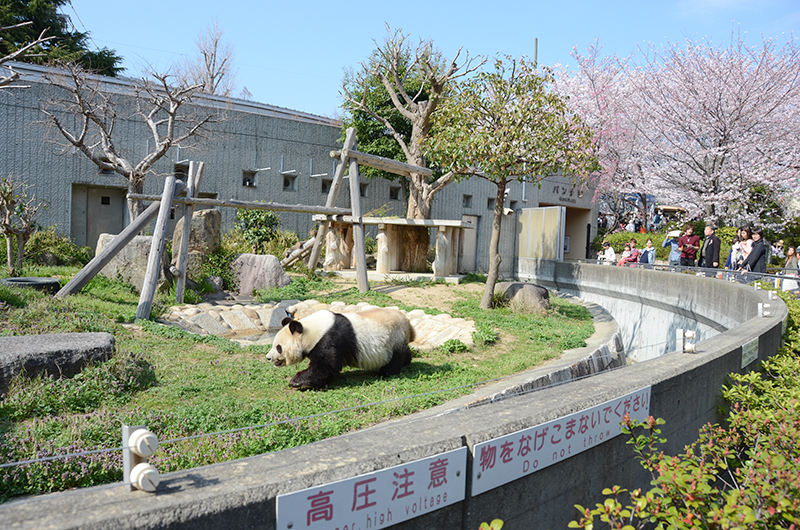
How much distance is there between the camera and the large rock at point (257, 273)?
44.0 feet

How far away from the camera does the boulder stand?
1188cm

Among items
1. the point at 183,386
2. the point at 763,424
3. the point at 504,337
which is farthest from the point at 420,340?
the point at 763,424

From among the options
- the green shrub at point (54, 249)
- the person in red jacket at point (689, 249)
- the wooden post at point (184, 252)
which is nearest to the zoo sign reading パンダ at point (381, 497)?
the wooden post at point (184, 252)

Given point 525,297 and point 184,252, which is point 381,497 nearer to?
point 184,252

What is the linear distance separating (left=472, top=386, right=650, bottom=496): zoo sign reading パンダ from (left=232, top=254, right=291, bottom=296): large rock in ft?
35.7

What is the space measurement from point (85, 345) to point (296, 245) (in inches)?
470

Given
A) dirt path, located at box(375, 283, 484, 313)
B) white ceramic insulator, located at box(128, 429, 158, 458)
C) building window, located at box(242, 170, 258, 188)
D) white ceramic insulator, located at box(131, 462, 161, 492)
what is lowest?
dirt path, located at box(375, 283, 484, 313)

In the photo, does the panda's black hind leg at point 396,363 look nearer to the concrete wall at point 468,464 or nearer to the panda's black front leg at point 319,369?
the panda's black front leg at point 319,369

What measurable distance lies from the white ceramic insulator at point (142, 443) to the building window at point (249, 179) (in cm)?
1891

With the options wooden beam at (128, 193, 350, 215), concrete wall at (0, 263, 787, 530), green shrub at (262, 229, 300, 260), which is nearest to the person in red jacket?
wooden beam at (128, 193, 350, 215)

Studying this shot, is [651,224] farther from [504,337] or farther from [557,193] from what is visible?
[504,337]

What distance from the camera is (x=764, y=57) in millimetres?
20547

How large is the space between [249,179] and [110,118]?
5.18 meters

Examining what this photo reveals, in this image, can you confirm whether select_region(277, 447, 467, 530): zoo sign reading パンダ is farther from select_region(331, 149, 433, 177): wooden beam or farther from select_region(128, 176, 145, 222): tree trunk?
select_region(128, 176, 145, 222): tree trunk
